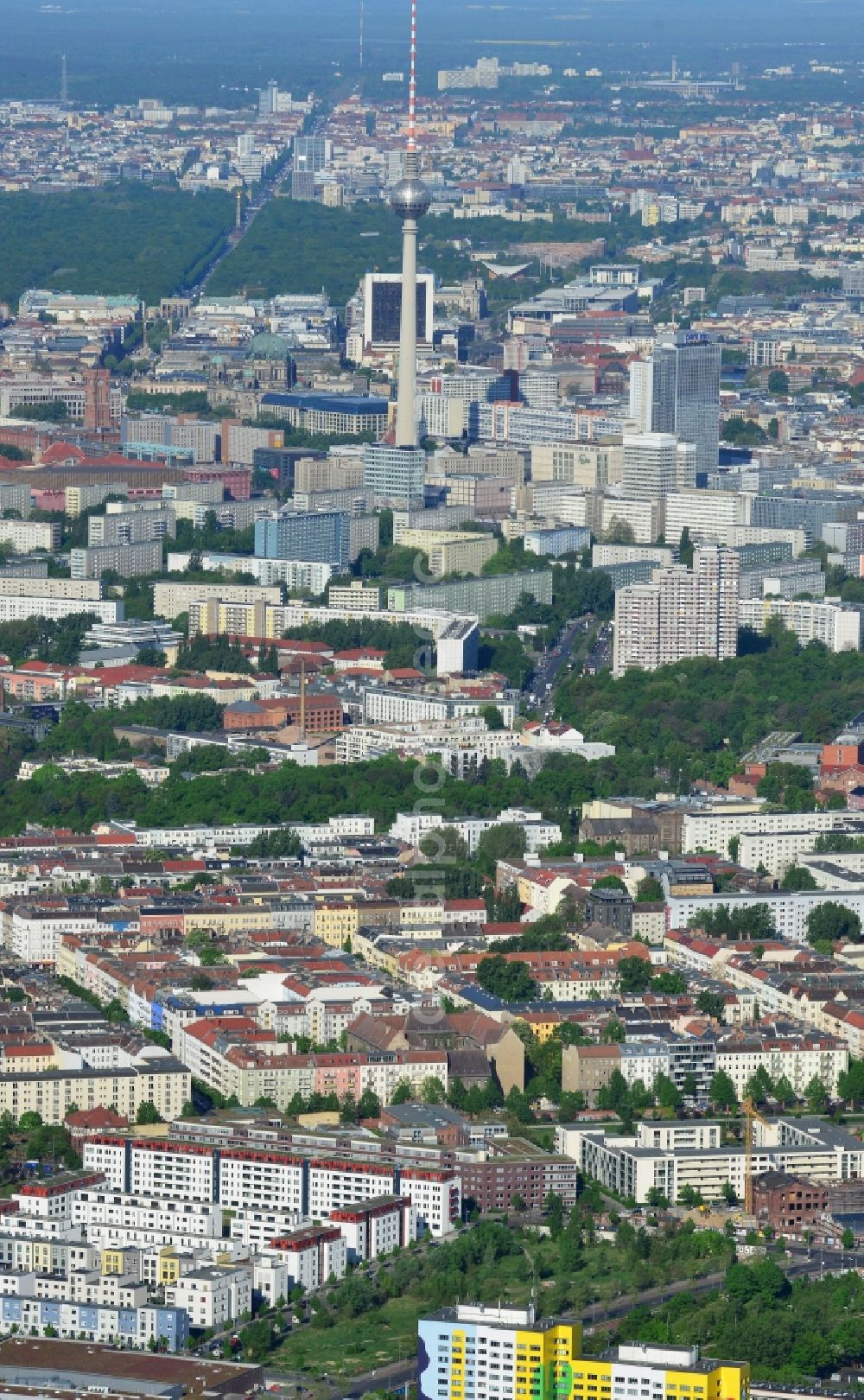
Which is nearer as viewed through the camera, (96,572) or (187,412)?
(96,572)

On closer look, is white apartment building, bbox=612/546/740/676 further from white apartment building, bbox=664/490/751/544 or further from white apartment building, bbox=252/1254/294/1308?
white apartment building, bbox=252/1254/294/1308

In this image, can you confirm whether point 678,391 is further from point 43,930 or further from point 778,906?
point 43,930

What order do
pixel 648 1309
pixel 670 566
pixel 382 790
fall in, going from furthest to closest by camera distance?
pixel 670 566 < pixel 382 790 < pixel 648 1309

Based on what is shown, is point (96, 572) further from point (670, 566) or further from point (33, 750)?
point (33, 750)

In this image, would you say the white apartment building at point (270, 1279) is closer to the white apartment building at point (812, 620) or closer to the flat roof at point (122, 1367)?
the flat roof at point (122, 1367)

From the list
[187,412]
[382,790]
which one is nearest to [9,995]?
[382,790]

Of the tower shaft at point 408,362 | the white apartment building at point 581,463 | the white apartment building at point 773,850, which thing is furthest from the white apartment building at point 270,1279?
the tower shaft at point 408,362

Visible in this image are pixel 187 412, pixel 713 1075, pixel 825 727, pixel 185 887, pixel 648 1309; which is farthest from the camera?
pixel 187 412
